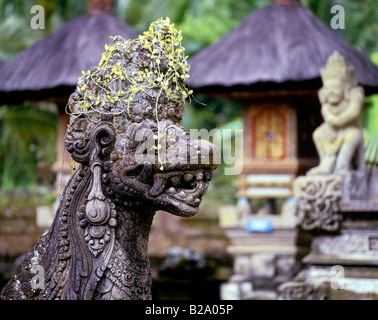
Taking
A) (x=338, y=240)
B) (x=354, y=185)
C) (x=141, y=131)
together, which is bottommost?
(x=338, y=240)

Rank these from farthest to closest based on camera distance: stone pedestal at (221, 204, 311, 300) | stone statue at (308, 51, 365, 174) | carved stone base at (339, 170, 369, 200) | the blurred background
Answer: the blurred background, stone pedestal at (221, 204, 311, 300), stone statue at (308, 51, 365, 174), carved stone base at (339, 170, 369, 200)

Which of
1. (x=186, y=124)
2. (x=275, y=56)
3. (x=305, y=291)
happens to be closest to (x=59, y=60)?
(x=275, y=56)

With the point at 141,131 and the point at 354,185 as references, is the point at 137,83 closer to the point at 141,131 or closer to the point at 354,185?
the point at 141,131

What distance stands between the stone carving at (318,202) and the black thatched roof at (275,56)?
3.74m

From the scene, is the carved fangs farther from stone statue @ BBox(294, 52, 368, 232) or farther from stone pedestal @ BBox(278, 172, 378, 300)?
stone statue @ BBox(294, 52, 368, 232)

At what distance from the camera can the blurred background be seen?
1450 centimetres

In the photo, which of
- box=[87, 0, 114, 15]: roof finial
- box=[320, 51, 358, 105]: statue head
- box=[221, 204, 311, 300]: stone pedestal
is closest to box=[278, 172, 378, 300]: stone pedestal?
box=[320, 51, 358, 105]: statue head

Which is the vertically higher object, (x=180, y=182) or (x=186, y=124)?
(x=186, y=124)

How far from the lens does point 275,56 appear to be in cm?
1145

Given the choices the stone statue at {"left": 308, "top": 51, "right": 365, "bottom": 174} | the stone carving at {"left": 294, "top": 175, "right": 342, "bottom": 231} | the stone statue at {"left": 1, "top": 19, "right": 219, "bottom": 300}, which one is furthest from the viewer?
the stone statue at {"left": 308, "top": 51, "right": 365, "bottom": 174}

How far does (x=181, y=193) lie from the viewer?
3410 mm

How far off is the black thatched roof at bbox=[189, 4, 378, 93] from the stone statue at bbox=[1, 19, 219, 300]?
7584mm

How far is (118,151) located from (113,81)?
1.05ft

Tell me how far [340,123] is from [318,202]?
97cm
